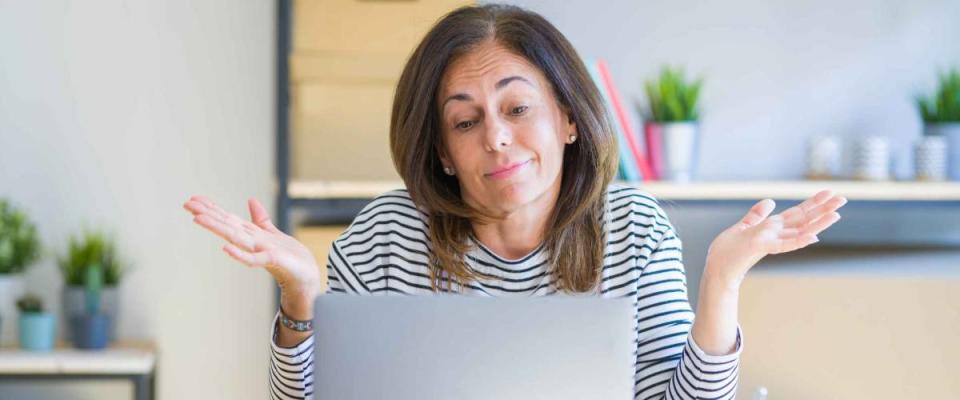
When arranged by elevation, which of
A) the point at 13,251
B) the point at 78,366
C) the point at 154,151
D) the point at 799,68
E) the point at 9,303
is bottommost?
the point at 78,366

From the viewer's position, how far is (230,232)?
1243 millimetres

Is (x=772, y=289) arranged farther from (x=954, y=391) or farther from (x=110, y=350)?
(x=110, y=350)

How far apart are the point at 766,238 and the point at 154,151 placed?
184 cm

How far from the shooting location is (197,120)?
2.76 meters

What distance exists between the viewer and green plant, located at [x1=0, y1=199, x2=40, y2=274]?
264 cm

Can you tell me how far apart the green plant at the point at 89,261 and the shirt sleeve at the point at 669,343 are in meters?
1.57

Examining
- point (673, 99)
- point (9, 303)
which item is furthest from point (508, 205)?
point (9, 303)

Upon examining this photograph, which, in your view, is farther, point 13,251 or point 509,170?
point 13,251

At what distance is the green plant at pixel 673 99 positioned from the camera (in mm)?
2602

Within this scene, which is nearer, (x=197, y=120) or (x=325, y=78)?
(x=325, y=78)

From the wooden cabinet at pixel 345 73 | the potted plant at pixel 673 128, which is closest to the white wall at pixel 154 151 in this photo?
the wooden cabinet at pixel 345 73

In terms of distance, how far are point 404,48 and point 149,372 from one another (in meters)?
0.89

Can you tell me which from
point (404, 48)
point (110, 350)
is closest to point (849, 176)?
point (404, 48)

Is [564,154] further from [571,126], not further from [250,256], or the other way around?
[250,256]
